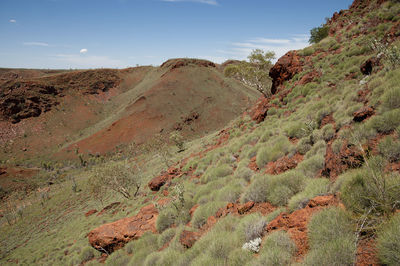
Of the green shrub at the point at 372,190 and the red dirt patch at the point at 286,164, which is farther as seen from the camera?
the red dirt patch at the point at 286,164

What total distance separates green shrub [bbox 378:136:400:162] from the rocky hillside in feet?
0.06

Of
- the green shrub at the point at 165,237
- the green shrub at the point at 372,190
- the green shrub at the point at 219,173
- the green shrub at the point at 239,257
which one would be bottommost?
the green shrub at the point at 165,237

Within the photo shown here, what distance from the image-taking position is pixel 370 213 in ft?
9.29

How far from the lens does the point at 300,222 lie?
3.47 m

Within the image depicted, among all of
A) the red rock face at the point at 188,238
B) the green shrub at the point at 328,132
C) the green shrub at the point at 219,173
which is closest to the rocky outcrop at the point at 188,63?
the green shrub at the point at 219,173

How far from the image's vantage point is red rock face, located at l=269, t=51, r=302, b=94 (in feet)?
55.5

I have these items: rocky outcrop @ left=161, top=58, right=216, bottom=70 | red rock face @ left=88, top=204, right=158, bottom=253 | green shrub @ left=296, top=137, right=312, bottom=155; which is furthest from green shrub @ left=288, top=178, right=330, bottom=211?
rocky outcrop @ left=161, top=58, right=216, bottom=70

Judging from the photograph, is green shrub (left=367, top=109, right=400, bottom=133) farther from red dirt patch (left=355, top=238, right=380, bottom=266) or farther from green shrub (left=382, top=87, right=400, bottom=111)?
red dirt patch (left=355, top=238, right=380, bottom=266)

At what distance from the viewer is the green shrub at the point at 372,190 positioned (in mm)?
2674

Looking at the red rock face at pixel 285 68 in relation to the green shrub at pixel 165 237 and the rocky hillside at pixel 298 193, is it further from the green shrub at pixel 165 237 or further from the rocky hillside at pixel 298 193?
the green shrub at pixel 165 237

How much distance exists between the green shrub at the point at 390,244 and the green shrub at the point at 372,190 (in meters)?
0.33

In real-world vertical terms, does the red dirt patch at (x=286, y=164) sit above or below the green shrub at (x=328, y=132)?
below

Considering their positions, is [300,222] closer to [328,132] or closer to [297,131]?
[328,132]

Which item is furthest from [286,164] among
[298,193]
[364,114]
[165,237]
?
[165,237]
